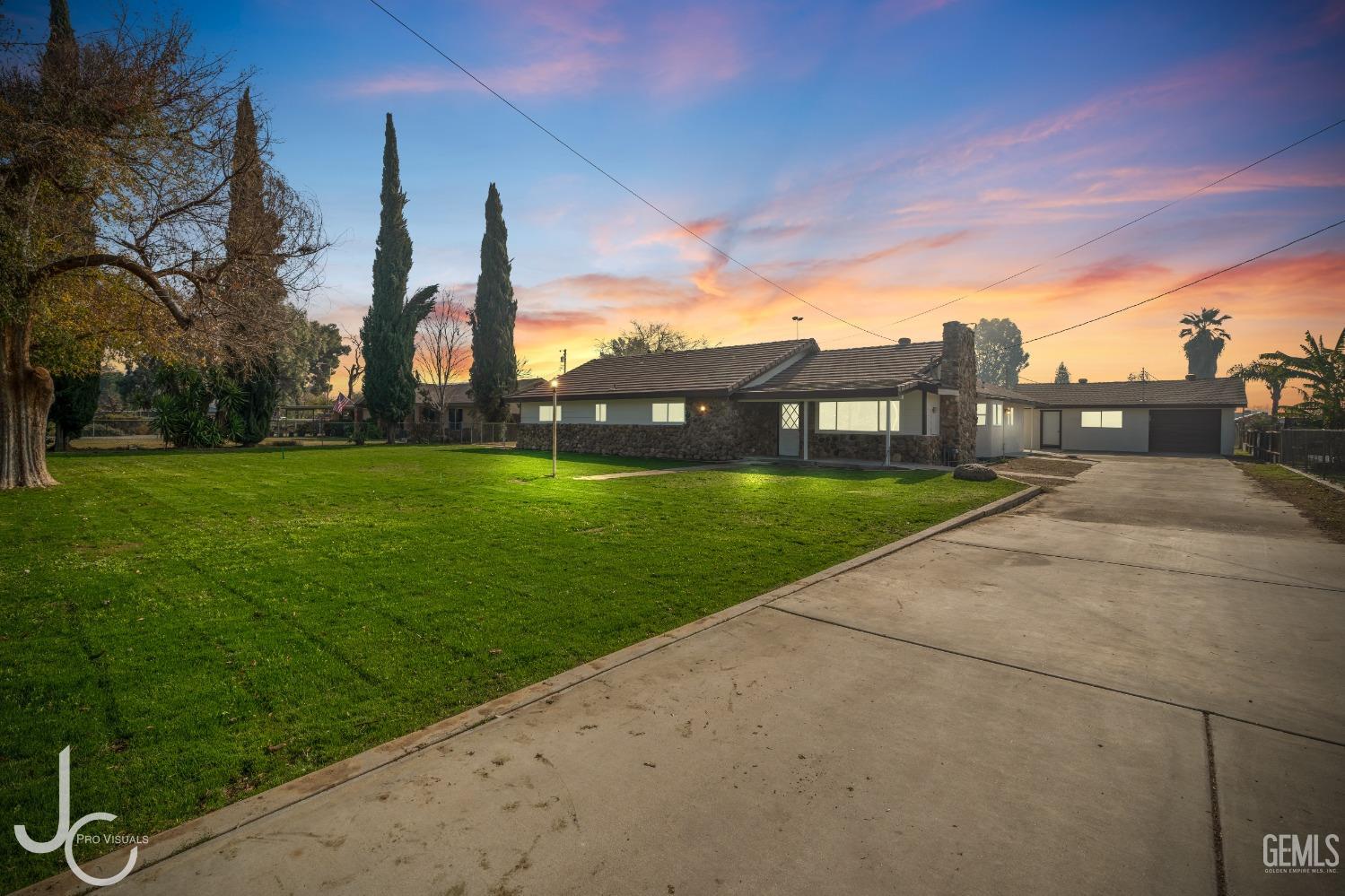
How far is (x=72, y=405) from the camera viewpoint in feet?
82.7

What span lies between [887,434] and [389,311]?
30920mm

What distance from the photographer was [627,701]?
3.71 metres

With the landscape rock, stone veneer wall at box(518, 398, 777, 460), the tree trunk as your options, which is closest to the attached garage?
stone veneer wall at box(518, 398, 777, 460)

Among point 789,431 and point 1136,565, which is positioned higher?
point 789,431

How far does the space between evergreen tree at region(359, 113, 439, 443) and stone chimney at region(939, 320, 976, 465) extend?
3078cm

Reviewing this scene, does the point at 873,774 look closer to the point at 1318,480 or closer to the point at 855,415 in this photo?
the point at 855,415

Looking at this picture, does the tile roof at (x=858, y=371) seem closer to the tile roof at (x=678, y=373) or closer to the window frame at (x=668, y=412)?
the tile roof at (x=678, y=373)

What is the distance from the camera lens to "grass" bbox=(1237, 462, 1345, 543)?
10.2 meters

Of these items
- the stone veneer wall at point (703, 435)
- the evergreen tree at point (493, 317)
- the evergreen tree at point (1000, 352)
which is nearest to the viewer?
the stone veneer wall at point (703, 435)

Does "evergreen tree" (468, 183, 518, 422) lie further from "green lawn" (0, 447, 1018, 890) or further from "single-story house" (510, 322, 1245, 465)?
"green lawn" (0, 447, 1018, 890)

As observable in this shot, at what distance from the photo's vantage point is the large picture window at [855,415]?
2136cm

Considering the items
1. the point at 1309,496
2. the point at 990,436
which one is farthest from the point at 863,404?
the point at 1309,496

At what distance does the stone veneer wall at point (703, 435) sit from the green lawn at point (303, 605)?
10200 millimetres

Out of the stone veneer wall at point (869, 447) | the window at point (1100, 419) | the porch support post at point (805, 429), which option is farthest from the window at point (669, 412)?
the window at point (1100, 419)
